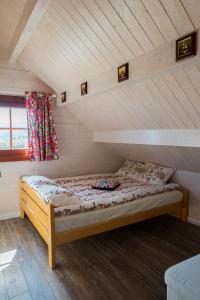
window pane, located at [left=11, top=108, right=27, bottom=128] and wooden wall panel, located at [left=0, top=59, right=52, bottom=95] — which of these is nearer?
wooden wall panel, located at [left=0, top=59, right=52, bottom=95]

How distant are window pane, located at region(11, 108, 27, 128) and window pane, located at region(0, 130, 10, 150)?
→ 6.3 inches

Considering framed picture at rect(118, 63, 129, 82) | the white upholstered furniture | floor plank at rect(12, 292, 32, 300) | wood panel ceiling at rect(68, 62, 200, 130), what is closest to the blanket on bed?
floor plank at rect(12, 292, 32, 300)

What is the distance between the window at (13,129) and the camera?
3.30m

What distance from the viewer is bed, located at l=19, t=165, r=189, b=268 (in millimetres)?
2219

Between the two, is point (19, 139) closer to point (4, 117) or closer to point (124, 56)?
point (4, 117)

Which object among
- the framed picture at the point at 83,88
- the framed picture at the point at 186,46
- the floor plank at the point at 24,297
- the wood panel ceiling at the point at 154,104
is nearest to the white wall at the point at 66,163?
the wood panel ceiling at the point at 154,104

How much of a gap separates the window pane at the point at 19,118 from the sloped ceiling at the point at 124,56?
644mm

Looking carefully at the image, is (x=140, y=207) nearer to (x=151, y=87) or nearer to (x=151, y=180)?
(x=151, y=180)

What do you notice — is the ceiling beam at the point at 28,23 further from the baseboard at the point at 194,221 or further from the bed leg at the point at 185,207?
the baseboard at the point at 194,221

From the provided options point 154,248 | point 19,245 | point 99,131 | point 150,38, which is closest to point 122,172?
point 99,131

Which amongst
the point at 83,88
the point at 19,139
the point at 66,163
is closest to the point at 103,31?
the point at 83,88

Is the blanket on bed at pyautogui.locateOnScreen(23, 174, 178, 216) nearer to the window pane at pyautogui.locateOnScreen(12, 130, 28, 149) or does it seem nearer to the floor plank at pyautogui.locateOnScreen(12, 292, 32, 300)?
the window pane at pyautogui.locateOnScreen(12, 130, 28, 149)

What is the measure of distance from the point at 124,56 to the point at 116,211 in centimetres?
162

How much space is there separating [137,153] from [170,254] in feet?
5.37
